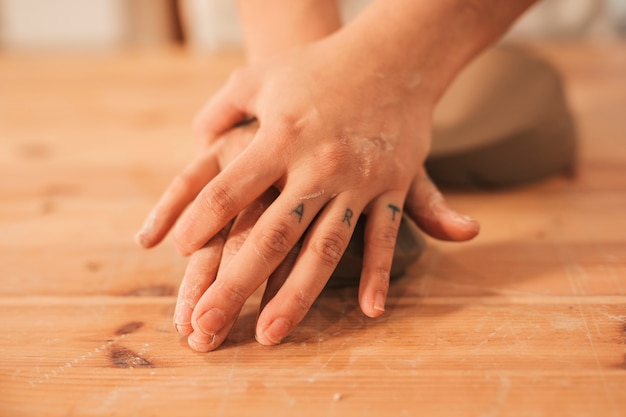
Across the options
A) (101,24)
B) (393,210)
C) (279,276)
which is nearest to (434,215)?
(393,210)

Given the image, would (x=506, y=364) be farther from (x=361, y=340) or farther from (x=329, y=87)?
(x=329, y=87)

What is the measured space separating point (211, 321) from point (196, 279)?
0.18 feet

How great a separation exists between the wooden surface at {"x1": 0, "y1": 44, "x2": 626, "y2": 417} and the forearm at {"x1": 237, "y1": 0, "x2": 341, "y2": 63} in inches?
9.2

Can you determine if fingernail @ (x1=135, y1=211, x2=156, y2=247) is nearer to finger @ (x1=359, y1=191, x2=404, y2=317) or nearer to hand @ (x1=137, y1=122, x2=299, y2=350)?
hand @ (x1=137, y1=122, x2=299, y2=350)

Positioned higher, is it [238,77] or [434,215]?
[238,77]

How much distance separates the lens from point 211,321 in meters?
0.51

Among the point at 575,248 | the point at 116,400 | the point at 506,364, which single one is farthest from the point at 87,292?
A: the point at 575,248

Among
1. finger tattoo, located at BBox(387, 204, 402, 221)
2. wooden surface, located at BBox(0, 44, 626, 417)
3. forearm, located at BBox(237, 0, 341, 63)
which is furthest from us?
forearm, located at BBox(237, 0, 341, 63)

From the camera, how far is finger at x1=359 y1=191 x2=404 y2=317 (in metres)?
0.55

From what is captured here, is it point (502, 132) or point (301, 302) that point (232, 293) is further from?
point (502, 132)

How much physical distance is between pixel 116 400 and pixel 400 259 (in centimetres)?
28

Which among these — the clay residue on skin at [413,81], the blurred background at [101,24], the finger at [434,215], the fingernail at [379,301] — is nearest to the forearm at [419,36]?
the clay residue on skin at [413,81]

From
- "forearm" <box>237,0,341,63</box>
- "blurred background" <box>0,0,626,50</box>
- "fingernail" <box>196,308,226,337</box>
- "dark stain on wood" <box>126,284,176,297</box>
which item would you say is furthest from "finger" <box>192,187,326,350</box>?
"blurred background" <box>0,0,626,50</box>

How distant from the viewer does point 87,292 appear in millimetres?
631
